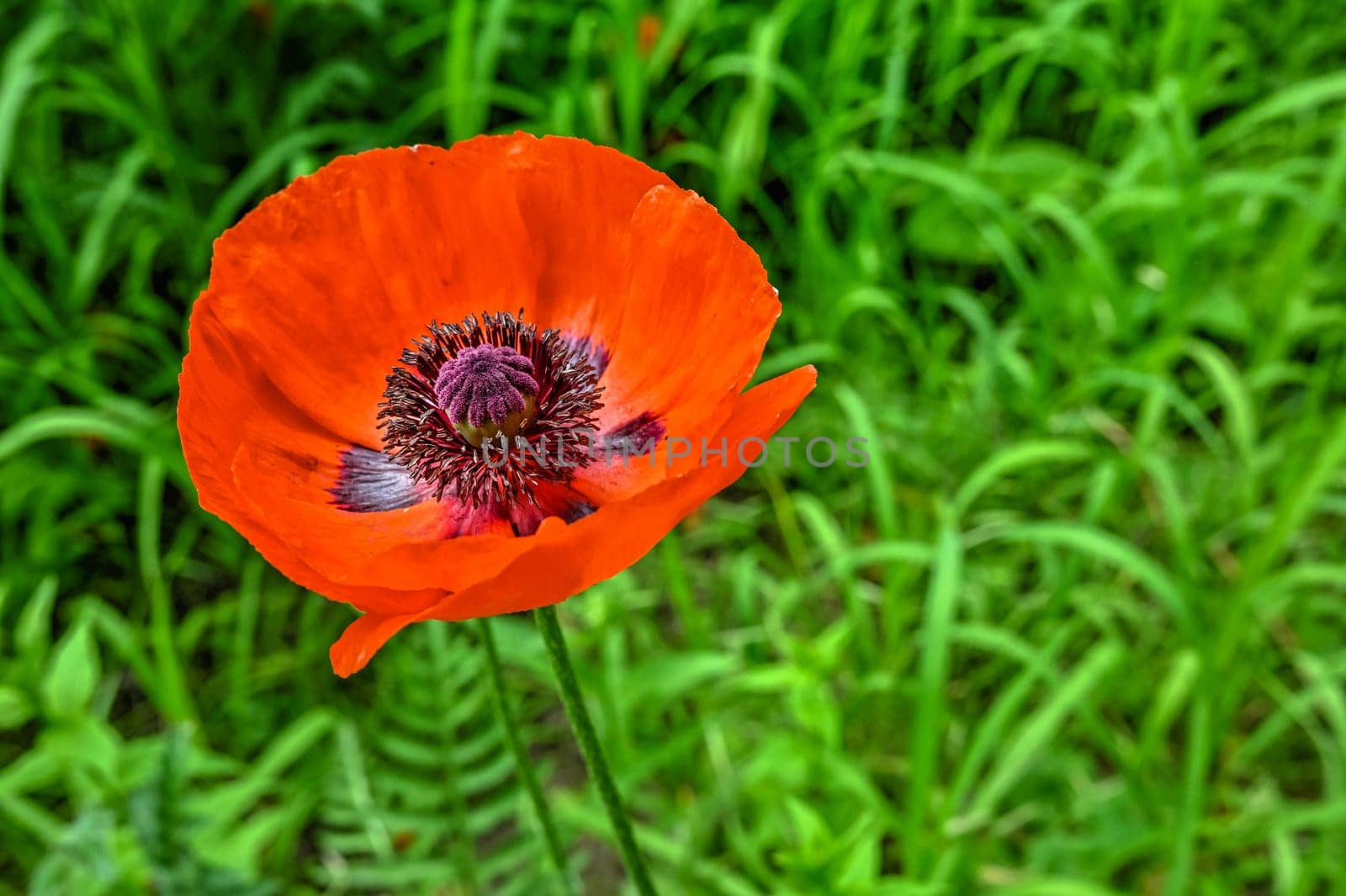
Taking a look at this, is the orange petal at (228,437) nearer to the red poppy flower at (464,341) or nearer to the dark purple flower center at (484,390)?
the red poppy flower at (464,341)

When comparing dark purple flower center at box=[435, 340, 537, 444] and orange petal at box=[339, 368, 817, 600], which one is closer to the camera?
orange petal at box=[339, 368, 817, 600]

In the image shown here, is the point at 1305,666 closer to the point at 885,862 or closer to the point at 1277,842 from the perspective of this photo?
the point at 1277,842

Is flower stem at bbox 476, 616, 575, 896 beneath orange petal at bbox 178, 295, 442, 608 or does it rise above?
beneath

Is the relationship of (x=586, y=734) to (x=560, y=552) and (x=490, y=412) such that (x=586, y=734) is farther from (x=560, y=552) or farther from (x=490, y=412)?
(x=490, y=412)

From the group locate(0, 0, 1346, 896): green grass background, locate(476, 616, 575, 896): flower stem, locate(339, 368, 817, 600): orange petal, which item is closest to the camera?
locate(339, 368, 817, 600): orange petal

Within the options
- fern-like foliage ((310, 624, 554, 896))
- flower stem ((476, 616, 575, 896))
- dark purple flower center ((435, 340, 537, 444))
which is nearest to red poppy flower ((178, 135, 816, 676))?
dark purple flower center ((435, 340, 537, 444))

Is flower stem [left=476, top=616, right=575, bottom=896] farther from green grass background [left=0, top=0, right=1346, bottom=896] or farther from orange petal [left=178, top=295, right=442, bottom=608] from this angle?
green grass background [left=0, top=0, right=1346, bottom=896]
